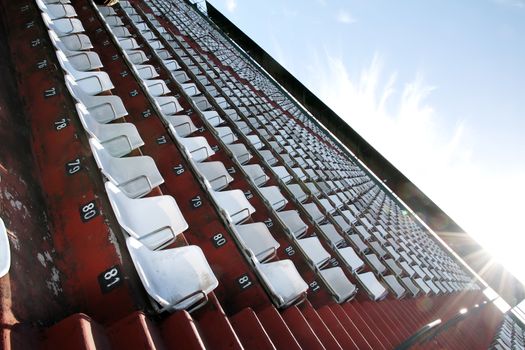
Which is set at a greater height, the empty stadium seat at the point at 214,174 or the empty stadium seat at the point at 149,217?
the empty stadium seat at the point at 149,217

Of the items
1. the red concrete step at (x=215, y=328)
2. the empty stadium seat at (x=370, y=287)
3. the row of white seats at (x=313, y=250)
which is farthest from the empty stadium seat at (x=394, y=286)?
the red concrete step at (x=215, y=328)

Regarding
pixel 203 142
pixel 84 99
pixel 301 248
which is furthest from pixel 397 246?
pixel 84 99

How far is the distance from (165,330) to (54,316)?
0.53 meters

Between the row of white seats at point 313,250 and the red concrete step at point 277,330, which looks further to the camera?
the row of white seats at point 313,250

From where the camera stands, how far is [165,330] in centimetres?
180

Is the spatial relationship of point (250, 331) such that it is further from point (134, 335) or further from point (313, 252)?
point (313, 252)

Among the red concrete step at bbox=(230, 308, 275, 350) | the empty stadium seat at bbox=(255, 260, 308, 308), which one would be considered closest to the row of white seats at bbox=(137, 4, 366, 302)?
the empty stadium seat at bbox=(255, 260, 308, 308)

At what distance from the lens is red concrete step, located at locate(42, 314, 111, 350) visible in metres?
1.36

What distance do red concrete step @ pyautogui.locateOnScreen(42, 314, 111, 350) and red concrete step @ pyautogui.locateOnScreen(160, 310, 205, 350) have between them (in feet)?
1.13

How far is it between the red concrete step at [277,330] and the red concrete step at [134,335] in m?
1.00

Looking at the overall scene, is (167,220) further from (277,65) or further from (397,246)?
(277,65)

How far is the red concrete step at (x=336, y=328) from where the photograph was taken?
10.1ft

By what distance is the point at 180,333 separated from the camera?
5.77 feet

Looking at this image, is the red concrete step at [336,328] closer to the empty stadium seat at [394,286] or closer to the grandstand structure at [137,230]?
the grandstand structure at [137,230]
